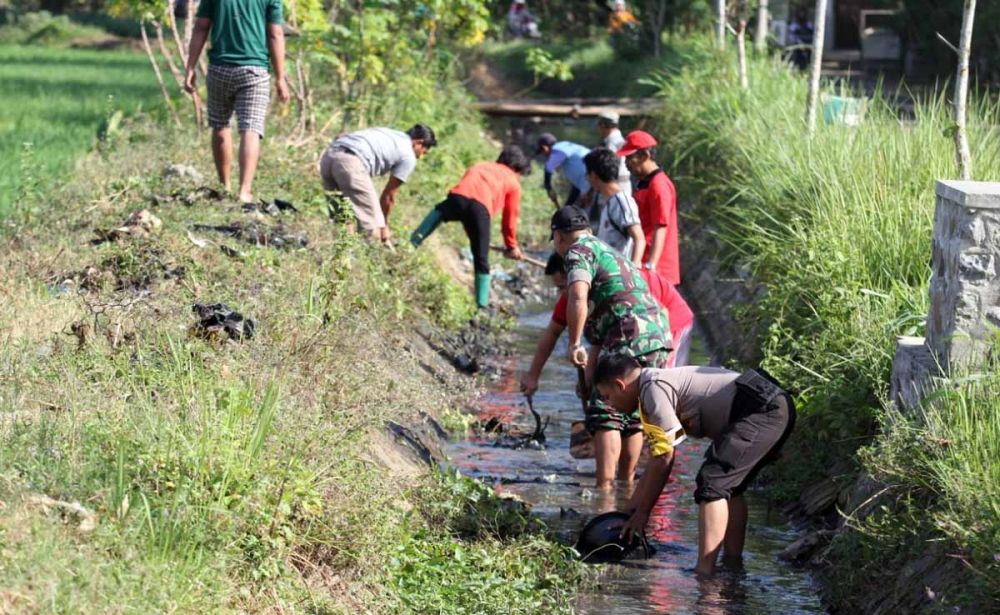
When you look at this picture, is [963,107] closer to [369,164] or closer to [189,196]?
[369,164]

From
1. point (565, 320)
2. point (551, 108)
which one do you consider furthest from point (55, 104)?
point (565, 320)

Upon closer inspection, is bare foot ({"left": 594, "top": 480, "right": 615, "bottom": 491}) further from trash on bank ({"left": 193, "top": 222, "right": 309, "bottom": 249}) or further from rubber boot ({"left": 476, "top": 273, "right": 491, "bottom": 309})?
rubber boot ({"left": 476, "top": 273, "right": 491, "bottom": 309})

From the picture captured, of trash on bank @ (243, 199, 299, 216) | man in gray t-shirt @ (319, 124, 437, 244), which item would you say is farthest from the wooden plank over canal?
trash on bank @ (243, 199, 299, 216)

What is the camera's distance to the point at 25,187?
10.8m

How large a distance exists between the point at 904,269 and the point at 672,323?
1.42m

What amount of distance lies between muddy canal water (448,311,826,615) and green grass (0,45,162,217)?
3.82 meters

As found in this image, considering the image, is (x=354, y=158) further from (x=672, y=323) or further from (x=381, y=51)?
(x=381, y=51)

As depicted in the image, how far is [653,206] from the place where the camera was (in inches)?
401

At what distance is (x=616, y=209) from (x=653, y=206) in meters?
0.36

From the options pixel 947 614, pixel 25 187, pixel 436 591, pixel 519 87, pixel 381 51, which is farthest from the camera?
pixel 519 87

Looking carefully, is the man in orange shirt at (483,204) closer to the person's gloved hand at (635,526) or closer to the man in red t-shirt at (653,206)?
the man in red t-shirt at (653,206)

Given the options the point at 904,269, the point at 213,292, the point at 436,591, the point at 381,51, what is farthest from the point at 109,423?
the point at 381,51

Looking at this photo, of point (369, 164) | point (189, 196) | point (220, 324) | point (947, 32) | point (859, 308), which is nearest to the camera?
point (220, 324)

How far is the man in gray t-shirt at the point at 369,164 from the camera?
37.2 feet
